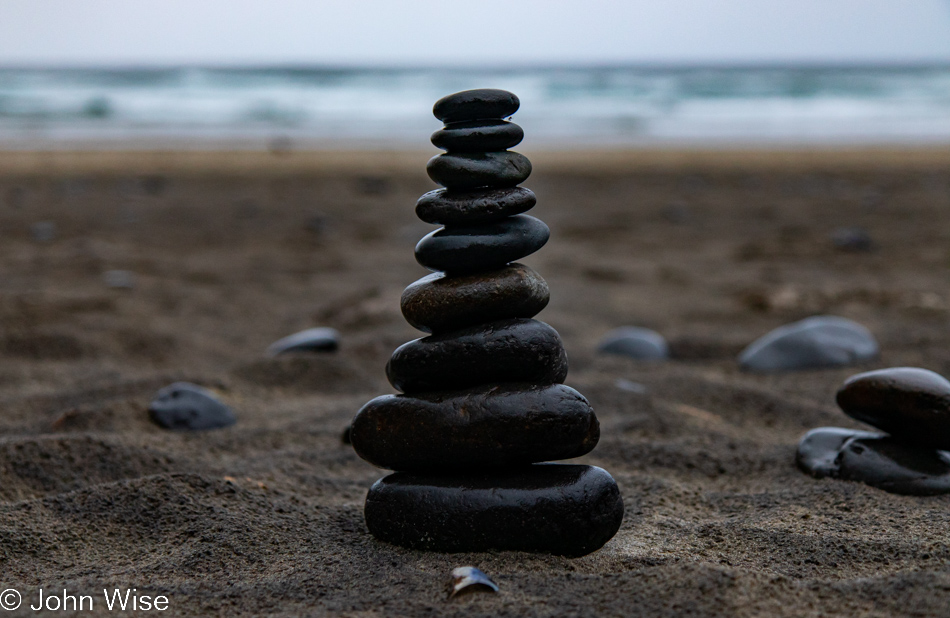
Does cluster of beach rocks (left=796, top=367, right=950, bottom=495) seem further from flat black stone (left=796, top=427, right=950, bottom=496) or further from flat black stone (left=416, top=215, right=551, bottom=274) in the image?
flat black stone (left=416, top=215, right=551, bottom=274)

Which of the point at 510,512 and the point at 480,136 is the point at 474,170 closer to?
the point at 480,136

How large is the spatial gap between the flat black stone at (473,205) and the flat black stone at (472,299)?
0.48ft

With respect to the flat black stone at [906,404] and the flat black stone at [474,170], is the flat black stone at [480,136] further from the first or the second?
the flat black stone at [906,404]

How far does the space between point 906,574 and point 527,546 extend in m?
0.82

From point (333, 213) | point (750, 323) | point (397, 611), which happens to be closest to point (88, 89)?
point (333, 213)

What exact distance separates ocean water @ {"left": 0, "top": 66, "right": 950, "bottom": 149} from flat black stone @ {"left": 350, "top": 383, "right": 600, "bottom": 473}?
48.7ft

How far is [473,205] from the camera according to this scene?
2.04m

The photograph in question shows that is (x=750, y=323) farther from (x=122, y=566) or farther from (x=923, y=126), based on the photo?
(x=923, y=126)

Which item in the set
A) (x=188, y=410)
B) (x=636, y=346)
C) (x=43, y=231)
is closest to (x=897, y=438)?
(x=636, y=346)

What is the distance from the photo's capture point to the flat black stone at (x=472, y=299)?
6.69ft

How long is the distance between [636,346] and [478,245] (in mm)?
2221

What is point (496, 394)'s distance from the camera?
1.96 meters

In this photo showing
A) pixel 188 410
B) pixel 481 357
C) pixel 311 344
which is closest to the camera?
pixel 481 357

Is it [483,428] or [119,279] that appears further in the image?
[119,279]
